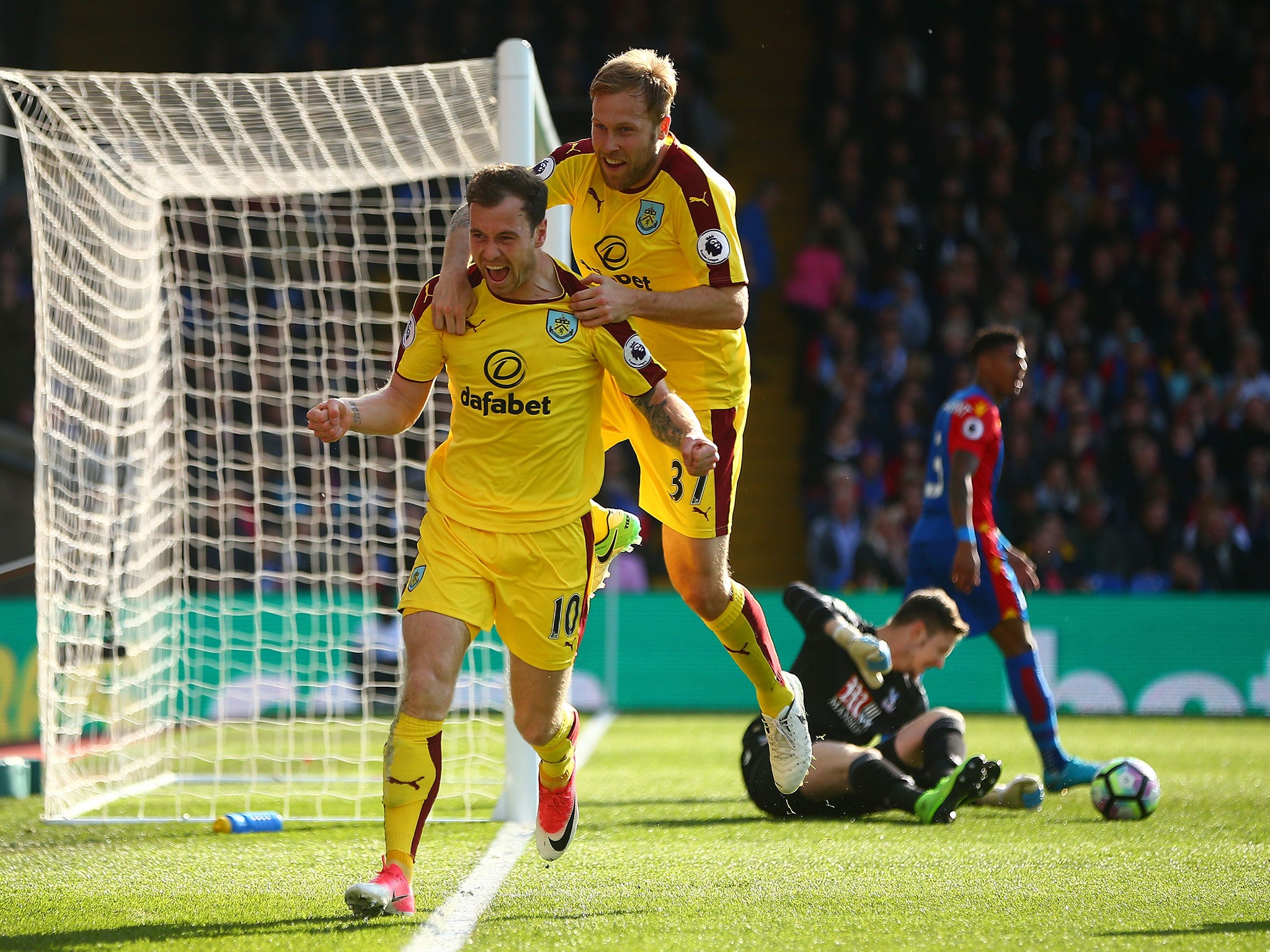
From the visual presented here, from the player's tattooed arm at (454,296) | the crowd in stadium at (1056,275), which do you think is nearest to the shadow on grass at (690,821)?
the player's tattooed arm at (454,296)

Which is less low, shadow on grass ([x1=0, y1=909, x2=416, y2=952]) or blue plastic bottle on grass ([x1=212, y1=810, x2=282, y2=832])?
shadow on grass ([x1=0, y1=909, x2=416, y2=952])

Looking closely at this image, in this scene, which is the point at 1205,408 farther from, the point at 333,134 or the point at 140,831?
the point at 140,831

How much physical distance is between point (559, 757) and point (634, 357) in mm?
1292

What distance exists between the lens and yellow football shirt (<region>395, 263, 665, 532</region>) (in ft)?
14.2

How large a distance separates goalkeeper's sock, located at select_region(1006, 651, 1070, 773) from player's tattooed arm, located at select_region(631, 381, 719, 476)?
3314mm

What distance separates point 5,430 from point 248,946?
8537mm

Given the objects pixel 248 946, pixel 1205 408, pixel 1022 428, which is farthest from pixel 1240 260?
pixel 248 946

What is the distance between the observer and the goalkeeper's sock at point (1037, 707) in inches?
275

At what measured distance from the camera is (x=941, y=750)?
20.4 feet

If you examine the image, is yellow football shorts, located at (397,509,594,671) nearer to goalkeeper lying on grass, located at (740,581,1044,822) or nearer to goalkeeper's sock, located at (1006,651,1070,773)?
goalkeeper lying on grass, located at (740,581,1044,822)

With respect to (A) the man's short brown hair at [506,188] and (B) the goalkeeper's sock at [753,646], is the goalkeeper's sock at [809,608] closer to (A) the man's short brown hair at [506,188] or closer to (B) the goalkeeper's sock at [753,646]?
(B) the goalkeeper's sock at [753,646]

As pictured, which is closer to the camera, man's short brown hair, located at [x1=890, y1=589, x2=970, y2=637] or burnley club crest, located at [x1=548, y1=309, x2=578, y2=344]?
burnley club crest, located at [x1=548, y1=309, x2=578, y2=344]

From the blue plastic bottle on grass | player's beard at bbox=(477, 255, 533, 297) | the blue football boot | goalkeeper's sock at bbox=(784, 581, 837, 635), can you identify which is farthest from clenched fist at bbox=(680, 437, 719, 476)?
the blue football boot

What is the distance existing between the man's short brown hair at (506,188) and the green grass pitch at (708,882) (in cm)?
202
